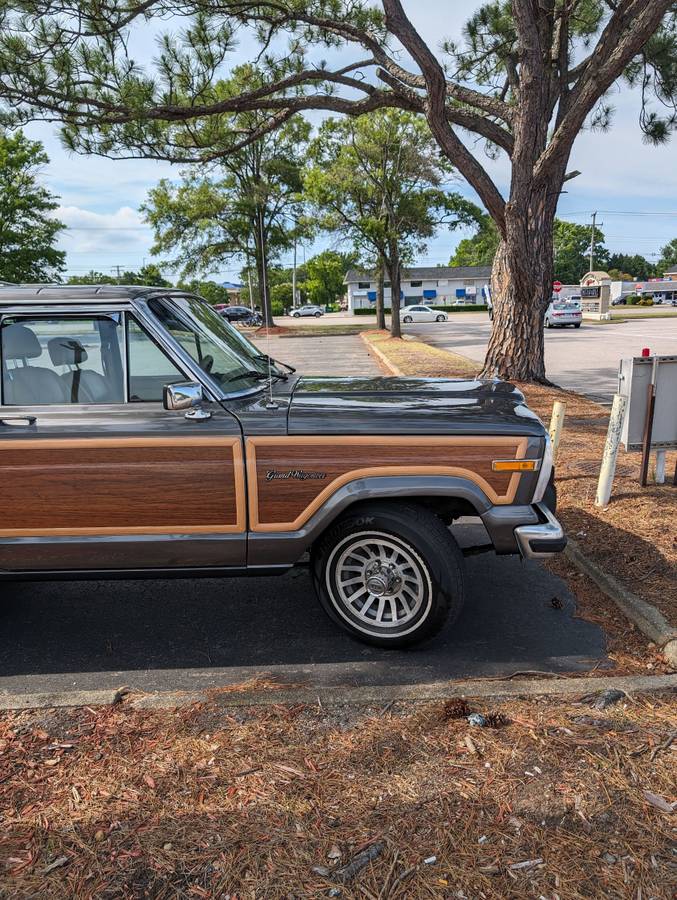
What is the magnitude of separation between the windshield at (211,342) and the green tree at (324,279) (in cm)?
9752

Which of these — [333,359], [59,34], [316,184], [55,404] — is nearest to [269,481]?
[55,404]

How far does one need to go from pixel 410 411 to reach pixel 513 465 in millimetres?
610

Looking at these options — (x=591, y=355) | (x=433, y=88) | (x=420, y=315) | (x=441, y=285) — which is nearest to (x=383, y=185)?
(x=591, y=355)

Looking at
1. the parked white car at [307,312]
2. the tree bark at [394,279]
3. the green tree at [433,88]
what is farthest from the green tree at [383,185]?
the parked white car at [307,312]

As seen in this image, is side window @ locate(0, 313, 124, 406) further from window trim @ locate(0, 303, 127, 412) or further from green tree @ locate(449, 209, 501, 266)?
green tree @ locate(449, 209, 501, 266)

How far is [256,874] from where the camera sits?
217 centimetres

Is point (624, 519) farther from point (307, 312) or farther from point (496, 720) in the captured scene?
point (307, 312)

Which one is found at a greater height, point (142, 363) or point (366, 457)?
point (142, 363)

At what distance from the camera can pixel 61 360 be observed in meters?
3.84

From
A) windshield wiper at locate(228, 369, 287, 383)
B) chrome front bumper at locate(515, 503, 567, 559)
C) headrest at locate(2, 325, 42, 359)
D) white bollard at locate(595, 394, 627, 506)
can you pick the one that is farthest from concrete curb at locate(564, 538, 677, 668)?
headrest at locate(2, 325, 42, 359)

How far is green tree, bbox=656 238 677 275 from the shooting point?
130750 millimetres

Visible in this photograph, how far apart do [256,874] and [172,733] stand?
912mm

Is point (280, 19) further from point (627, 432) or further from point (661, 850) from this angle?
point (661, 850)

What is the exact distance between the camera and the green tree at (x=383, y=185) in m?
26.5
